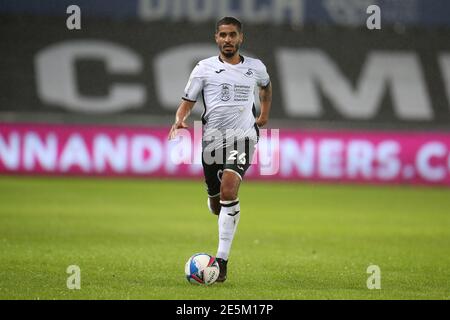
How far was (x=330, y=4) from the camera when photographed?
80.2ft

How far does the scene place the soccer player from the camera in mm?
9336

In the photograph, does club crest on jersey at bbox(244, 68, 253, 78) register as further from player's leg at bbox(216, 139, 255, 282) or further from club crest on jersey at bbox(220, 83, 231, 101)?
player's leg at bbox(216, 139, 255, 282)

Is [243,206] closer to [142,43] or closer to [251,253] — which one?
[251,253]

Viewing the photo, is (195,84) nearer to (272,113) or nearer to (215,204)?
(215,204)

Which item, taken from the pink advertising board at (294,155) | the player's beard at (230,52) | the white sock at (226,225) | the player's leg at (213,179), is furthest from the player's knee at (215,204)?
the pink advertising board at (294,155)

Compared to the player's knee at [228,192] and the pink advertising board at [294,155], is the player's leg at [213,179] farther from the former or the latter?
the pink advertising board at [294,155]

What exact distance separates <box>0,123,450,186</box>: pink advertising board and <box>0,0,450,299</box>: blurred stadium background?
0.03 meters

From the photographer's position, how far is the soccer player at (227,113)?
9336mm

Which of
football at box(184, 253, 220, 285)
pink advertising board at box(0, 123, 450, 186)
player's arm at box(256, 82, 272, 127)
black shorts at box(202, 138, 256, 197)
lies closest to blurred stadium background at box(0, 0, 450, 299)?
pink advertising board at box(0, 123, 450, 186)

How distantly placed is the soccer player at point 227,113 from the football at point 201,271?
1.24ft

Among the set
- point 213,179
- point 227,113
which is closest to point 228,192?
point 213,179

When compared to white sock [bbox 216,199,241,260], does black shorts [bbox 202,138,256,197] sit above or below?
above
